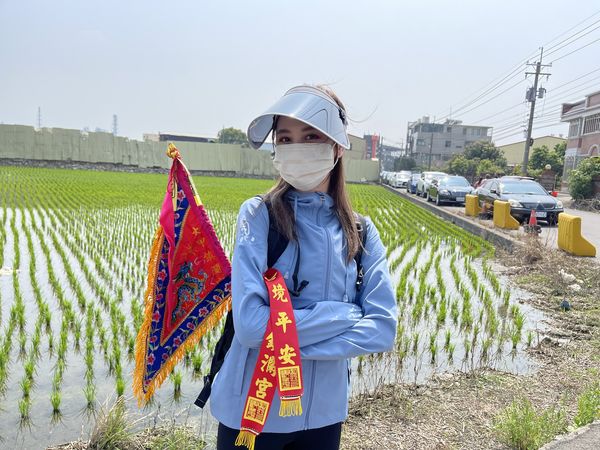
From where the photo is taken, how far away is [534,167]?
126ft

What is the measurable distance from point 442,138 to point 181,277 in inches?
2750

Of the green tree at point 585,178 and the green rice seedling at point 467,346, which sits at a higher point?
the green tree at point 585,178

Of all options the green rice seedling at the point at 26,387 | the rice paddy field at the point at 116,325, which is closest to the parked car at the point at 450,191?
the rice paddy field at the point at 116,325

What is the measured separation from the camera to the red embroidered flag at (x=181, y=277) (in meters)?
1.83

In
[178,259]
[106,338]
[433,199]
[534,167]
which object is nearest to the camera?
[178,259]

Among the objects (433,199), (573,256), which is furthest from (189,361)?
(433,199)

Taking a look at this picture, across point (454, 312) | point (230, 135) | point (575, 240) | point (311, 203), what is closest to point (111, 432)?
point (311, 203)

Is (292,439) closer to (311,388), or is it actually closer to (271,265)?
(311,388)

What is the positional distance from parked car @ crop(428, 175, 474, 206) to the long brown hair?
1664 cm

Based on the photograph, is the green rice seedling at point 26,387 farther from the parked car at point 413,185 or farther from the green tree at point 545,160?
the green tree at point 545,160

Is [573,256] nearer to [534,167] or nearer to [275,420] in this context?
[275,420]

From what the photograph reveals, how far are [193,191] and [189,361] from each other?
7.05 feet

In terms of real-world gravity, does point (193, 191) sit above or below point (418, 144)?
below

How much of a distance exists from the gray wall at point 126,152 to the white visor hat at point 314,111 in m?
28.8
